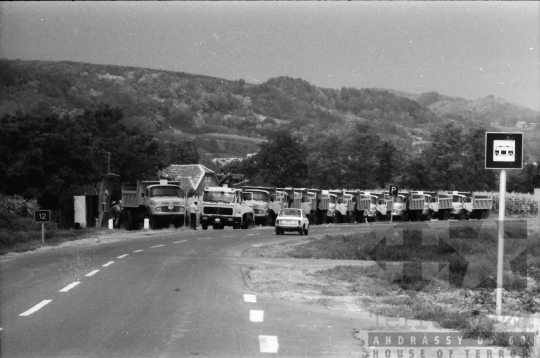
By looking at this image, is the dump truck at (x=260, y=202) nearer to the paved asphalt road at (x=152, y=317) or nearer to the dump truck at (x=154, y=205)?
the dump truck at (x=154, y=205)

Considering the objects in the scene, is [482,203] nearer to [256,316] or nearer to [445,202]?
[445,202]

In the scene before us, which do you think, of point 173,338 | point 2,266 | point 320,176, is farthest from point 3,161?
point 320,176

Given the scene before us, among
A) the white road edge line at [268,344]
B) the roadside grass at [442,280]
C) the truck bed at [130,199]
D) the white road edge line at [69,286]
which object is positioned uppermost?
the truck bed at [130,199]

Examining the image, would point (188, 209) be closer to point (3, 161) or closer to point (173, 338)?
point (3, 161)

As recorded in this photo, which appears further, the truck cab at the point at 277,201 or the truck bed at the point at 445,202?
the truck bed at the point at 445,202

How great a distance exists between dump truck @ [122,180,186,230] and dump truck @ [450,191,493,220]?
35109 millimetres

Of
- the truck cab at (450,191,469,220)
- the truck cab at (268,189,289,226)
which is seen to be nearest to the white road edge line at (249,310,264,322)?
the truck cab at (268,189,289,226)

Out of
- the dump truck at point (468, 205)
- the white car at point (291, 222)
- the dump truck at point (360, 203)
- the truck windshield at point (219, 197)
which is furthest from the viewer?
the dump truck at point (468, 205)

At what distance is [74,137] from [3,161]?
200 inches

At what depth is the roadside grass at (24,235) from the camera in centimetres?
2882

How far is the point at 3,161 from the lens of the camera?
51344 millimetres

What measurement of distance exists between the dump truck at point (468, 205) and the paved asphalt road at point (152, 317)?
5918 centimetres

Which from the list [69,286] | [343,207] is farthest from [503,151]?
[343,207]

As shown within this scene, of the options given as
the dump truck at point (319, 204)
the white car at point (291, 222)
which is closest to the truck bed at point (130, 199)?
the white car at point (291, 222)
